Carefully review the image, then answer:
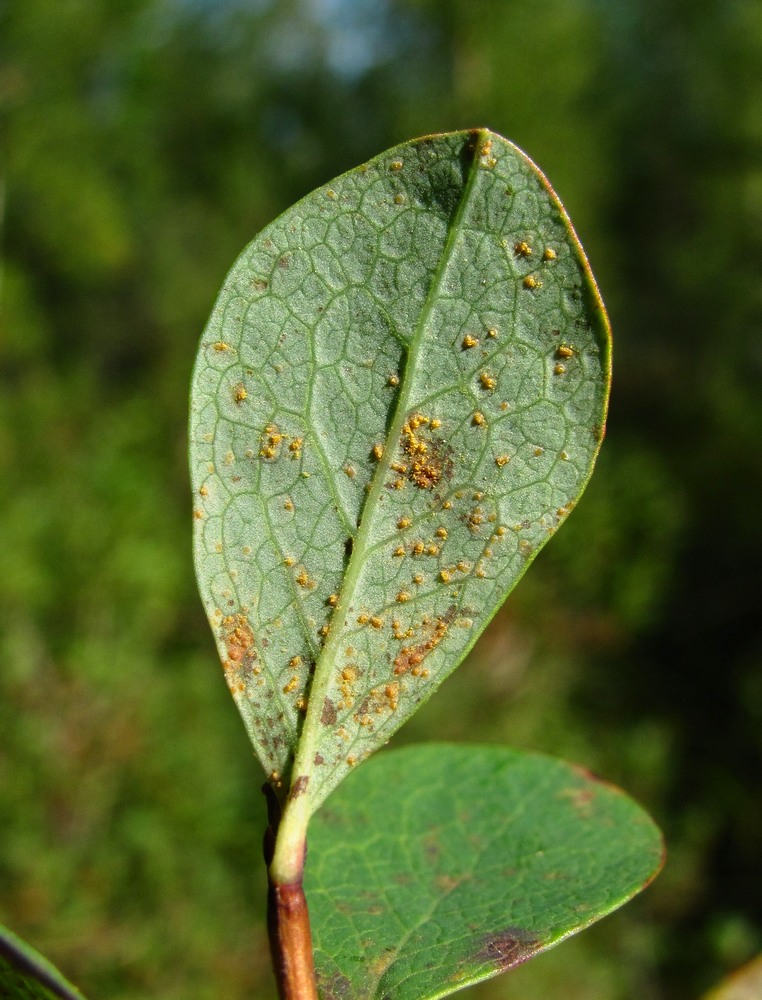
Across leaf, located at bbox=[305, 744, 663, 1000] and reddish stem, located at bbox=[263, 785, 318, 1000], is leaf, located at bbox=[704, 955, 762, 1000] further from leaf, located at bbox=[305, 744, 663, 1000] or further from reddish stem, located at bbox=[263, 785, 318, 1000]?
reddish stem, located at bbox=[263, 785, 318, 1000]

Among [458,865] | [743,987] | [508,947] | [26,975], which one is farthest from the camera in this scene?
[743,987]

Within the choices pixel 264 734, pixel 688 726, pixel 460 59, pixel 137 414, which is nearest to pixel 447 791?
pixel 264 734

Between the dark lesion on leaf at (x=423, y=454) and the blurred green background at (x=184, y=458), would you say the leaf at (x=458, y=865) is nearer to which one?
the dark lesion on leaf at (x=423, y=454)

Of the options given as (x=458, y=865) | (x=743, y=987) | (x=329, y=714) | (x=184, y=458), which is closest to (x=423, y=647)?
(x=329, y=714)

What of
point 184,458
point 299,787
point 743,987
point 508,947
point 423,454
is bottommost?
point 743,987

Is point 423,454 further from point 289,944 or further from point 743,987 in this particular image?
point 743,987

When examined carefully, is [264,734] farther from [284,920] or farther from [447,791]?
[447,791]

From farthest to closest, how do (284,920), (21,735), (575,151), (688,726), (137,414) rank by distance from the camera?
(575,151), (688,726), (137,414), (21,735), (284,920)
